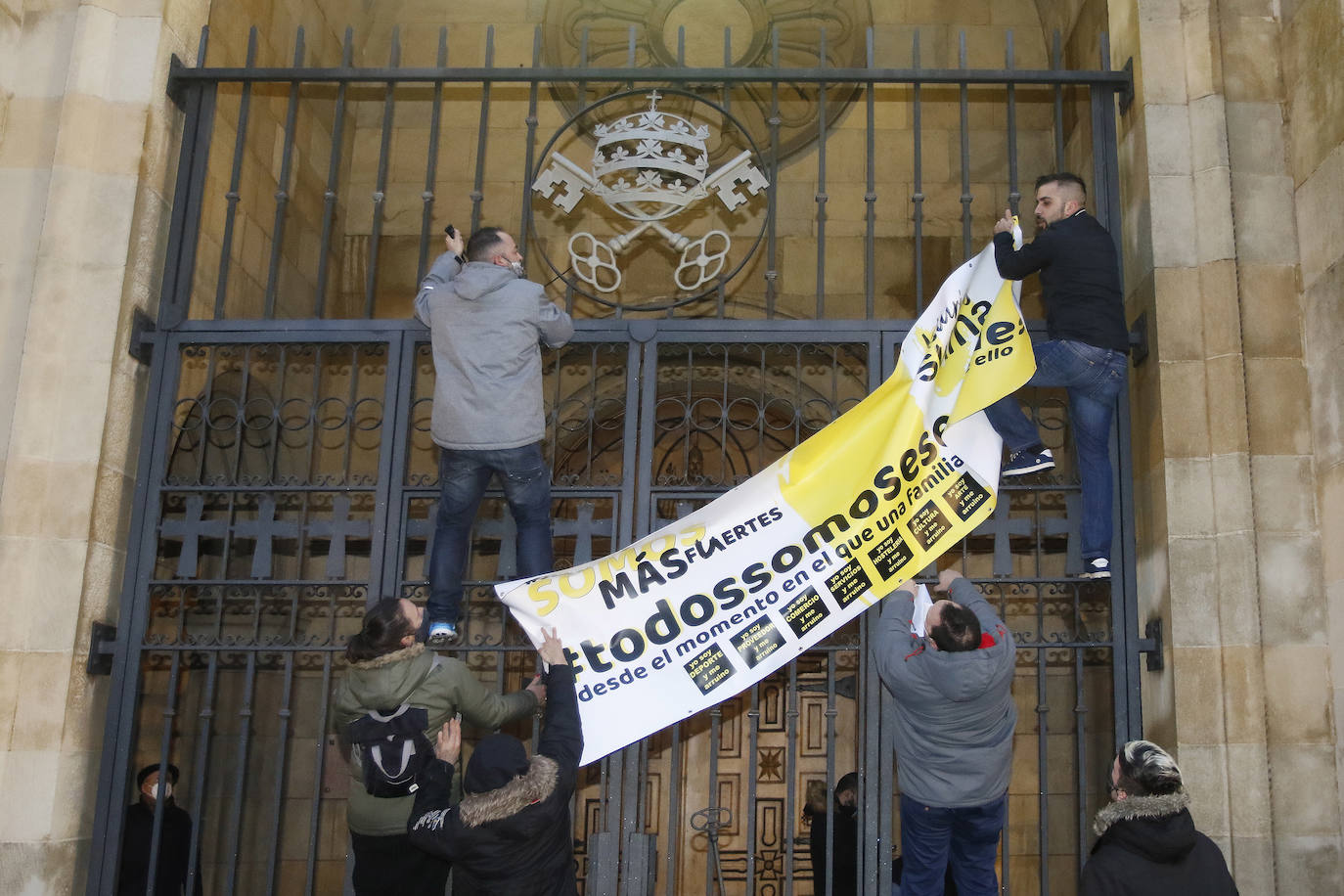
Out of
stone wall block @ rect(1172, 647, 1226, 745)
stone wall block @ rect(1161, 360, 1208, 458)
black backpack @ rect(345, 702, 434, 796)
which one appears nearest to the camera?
black backpack @ rect(345, 702, 434, 796)

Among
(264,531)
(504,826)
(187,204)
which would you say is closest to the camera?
(504,826)

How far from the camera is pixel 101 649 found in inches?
251

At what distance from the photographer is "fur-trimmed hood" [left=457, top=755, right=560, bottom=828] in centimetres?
445

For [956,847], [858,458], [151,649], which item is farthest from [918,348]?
[151,649]

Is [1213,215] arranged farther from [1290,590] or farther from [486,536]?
[486,536]

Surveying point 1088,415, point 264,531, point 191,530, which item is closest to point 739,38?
point 1088,415

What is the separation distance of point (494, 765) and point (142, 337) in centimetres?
353

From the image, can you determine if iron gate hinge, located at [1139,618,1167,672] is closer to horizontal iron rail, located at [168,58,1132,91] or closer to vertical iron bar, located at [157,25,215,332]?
horizontal iron rail, located at [168,58,1132,91]

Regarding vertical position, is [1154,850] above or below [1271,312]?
below

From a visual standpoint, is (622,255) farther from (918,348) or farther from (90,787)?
(90,787)

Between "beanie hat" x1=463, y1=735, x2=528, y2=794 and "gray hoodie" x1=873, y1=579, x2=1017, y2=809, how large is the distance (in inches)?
66.7

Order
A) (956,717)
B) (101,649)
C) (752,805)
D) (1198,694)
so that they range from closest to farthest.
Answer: (956,717) < (1198,694) < (752,805) < (101,649)

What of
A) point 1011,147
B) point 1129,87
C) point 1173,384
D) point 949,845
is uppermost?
point 1129,87

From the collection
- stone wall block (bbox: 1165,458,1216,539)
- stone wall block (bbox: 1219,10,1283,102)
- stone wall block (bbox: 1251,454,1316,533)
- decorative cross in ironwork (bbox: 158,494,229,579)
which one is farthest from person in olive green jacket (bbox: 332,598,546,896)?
stone wall block (bbox: 1219,10,1283,102)
